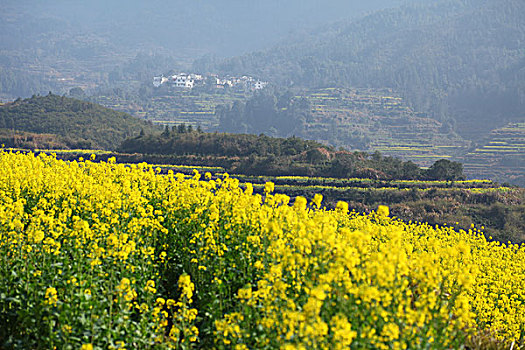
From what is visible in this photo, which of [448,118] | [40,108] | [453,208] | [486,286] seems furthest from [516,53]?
[486,286]

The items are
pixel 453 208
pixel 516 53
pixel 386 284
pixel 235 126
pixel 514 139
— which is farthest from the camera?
pixel 516 53

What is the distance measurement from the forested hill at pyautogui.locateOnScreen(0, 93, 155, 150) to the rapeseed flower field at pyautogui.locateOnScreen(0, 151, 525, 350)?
5233 centimetres

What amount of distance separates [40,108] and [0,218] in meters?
65.8

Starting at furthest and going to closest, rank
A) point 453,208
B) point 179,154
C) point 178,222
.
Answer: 1. point 179,154
2. point 453,208
3. point 178,222

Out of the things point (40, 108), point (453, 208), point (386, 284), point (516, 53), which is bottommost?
point (453, 208)

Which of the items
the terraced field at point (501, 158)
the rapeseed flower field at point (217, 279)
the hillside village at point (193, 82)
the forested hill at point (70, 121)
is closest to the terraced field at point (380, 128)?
the terraced field at point (501, 158)

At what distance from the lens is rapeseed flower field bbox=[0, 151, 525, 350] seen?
207 inches

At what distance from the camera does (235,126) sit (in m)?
149

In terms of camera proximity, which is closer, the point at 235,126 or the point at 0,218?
the point at 0,218

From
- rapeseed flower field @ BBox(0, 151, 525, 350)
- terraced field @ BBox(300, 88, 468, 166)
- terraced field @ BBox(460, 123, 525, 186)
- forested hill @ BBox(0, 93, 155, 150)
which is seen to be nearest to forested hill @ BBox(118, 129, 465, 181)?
forested hill @ BBox(0, 93, 155, 150)

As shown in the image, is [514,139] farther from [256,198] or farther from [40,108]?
[256,198]

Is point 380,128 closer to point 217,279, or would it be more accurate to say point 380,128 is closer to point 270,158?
point 270,158

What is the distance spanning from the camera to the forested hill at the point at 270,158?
118ft

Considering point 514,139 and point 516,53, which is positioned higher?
point 516,53
